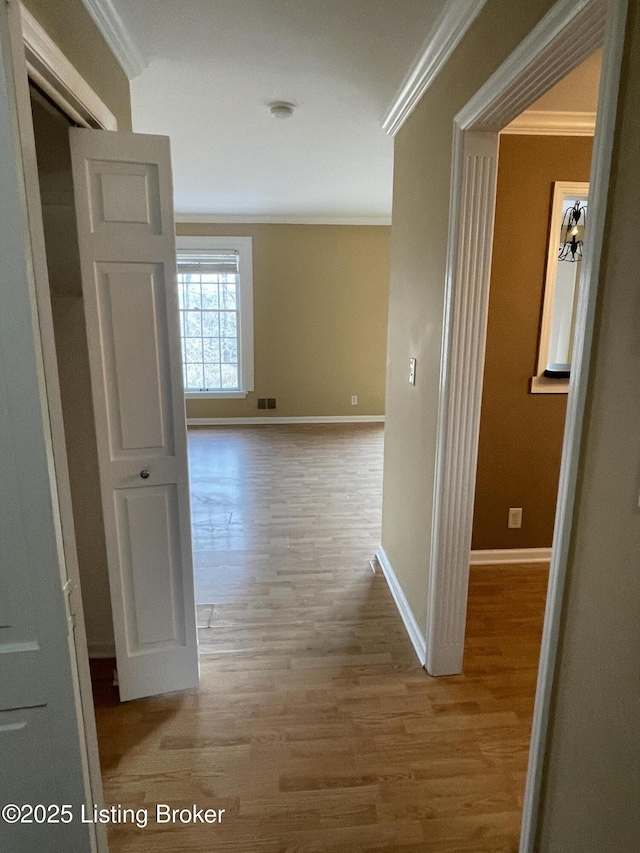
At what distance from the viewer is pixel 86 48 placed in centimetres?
162

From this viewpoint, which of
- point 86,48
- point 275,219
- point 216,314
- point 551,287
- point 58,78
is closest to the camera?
point 58,78

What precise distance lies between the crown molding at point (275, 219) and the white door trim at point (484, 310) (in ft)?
15.2

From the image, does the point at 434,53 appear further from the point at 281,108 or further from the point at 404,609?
the point at 404,609

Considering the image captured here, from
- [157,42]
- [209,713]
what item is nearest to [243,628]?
[209,713]

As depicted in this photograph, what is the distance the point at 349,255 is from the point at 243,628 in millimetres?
5009

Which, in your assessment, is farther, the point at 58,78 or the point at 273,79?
the point at 273,79

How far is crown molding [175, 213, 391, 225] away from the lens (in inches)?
236

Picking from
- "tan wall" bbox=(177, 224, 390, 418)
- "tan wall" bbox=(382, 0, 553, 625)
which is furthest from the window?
"tan wall" bbox=(382, 0, 553, 625)

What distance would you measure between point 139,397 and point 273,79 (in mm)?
1588

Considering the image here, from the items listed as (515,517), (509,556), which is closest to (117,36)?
(515,517)

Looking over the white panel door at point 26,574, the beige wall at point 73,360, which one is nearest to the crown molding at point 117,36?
the beige wall at point 73,360

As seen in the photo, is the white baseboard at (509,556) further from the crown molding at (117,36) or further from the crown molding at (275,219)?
the crown molding at (275,219)

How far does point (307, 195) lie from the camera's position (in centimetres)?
486

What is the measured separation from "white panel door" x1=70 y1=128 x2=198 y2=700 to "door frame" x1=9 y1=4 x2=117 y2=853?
0.63ft
